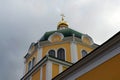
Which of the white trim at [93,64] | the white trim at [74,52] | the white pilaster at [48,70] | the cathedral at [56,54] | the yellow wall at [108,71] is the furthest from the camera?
the white trim at [74,52]

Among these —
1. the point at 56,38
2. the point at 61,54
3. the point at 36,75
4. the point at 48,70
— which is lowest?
the point at 36,75

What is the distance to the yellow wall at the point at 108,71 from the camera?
11739 mm

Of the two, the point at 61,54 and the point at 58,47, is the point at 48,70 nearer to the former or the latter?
the point at 61,54

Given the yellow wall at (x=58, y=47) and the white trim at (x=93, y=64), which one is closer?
the white trim at (x=93, y=64)

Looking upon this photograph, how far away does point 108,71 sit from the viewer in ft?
39.8

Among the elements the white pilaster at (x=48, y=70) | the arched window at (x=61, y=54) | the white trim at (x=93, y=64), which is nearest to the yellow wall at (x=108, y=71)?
the white trim at (x=93, y=64)

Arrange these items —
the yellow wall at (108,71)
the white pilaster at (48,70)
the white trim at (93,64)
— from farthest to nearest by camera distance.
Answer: the white pilaster at (48,70) < the white trim at (93,64) < the yellow wall at (108,71)

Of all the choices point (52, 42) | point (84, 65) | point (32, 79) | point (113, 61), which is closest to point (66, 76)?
point (84, 65)

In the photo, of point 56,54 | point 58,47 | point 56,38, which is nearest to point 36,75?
point 56,54

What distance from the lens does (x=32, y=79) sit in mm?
20562

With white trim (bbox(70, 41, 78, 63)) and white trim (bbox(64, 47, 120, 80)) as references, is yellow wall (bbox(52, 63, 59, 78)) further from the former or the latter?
white trim (bbox(64, 47, 120, 80))

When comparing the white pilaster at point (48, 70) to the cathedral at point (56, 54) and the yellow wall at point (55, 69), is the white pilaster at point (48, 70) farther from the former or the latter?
the yellow wall at point (55, 69)

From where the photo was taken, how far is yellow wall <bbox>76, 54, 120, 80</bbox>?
38.5ft

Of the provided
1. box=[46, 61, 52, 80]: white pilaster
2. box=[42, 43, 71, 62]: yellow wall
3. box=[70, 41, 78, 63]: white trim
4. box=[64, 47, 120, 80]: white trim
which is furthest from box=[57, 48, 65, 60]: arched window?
box=[64, 47, 120, 80]: white trim
